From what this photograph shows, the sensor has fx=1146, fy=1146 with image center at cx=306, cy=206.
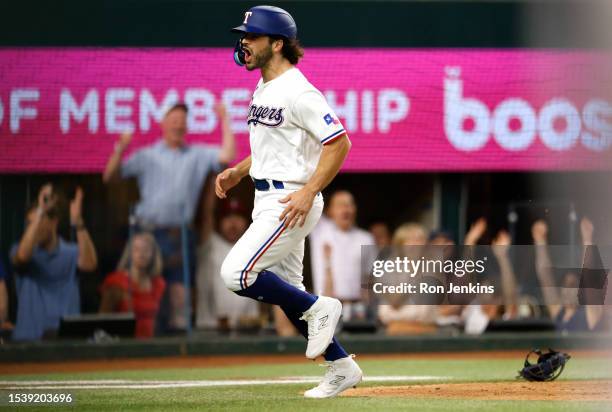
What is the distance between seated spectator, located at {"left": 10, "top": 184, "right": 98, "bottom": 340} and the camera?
10.5m

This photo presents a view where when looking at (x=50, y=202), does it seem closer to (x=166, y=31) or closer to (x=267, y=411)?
(x=166, y=31)

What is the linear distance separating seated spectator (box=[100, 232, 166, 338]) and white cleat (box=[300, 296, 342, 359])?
5426 mm

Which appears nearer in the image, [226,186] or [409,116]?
[226,186]

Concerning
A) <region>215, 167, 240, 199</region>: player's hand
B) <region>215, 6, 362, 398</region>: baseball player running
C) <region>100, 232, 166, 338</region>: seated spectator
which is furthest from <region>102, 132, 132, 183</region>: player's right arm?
<region>215, 6, 362, 398</region>: baseball player running

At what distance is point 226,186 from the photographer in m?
6.14

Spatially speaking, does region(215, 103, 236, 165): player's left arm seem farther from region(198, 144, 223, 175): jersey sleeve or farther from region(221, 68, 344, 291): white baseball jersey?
region(221, 68, 344, 291): white baseball jersey

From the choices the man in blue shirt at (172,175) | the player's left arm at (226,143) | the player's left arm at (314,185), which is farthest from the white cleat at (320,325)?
the player's left arm at (226,143)

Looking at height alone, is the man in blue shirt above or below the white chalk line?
above

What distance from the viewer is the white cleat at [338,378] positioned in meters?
5.90

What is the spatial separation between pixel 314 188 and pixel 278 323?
626cm

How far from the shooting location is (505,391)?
21.2 ft

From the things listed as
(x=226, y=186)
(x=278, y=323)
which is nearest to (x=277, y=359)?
(x=278, y=323)

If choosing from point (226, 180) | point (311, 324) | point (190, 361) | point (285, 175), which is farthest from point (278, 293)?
point (190, 361)

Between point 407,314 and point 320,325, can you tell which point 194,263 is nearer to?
point 407,314
